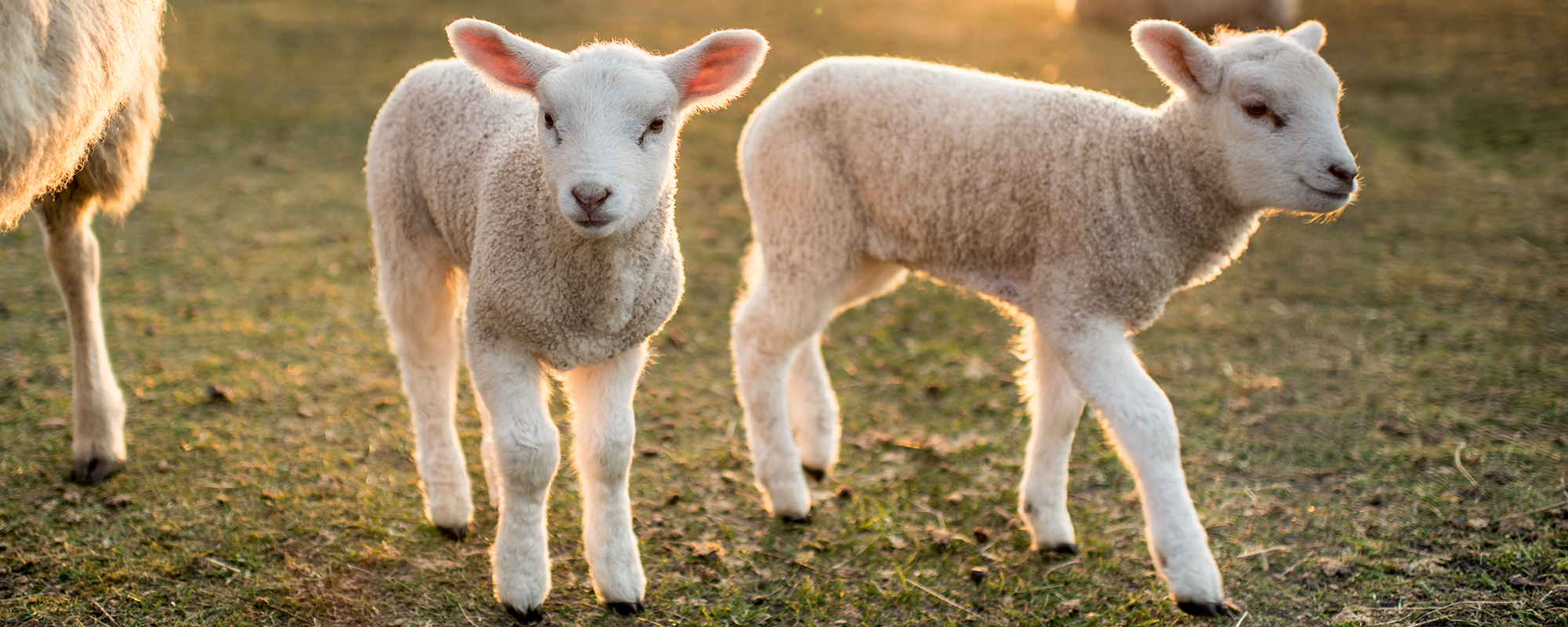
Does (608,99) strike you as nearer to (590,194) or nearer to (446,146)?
(590,194)

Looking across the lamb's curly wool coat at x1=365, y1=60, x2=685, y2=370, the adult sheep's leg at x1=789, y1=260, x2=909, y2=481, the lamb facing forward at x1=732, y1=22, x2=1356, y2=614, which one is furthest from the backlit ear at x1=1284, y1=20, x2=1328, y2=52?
the lamb's curly wool coat at x1=365, y1=60, x2=685, y2=370

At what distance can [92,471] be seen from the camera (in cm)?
394

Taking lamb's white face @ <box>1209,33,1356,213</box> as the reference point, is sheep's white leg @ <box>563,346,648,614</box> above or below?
below

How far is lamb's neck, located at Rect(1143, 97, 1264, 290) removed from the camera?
335 centimetres

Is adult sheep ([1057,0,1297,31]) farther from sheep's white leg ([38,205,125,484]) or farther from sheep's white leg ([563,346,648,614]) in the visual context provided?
sheep's white leg ([38,205,125,484])

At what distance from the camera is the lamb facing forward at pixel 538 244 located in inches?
108

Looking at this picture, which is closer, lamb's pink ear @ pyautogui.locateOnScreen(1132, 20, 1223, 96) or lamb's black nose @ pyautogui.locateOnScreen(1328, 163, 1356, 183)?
lamb's black nose @ pyautogui.locateOnScreen(1328, 163, 1356, 183)

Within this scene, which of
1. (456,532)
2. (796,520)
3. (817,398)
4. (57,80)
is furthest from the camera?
(817,398)

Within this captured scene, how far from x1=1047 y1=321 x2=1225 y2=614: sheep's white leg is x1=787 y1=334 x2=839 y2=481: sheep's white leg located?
132cm

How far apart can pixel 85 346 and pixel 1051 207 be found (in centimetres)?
370

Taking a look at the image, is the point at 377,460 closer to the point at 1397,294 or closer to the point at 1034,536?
the point at 1034,536

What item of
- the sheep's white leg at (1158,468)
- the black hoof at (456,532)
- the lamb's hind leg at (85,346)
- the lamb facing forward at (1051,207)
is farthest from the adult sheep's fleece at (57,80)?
the sheep's white leg at (1158,468)

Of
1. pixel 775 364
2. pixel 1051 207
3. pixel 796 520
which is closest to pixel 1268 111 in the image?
pixel 1051 207

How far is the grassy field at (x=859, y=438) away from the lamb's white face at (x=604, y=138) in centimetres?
145
